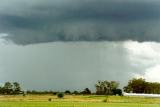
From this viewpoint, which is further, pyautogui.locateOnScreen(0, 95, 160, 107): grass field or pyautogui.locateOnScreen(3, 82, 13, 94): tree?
pyautogui.locateOnScreen(3, 82, 13, 94): tree

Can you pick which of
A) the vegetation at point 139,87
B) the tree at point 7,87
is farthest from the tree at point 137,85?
the tree at point 7,87

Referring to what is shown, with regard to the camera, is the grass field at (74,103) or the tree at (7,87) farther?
the tree at (7,87)

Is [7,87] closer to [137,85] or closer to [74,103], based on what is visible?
[137,85]

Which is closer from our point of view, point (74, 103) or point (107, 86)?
point (74, 103)

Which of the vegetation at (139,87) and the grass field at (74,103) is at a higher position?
the vegetation at (139,87)

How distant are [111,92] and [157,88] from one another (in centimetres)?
3123

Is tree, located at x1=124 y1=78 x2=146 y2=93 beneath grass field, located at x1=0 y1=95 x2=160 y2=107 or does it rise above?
above

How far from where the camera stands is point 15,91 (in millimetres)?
175375

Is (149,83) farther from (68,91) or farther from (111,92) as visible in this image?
(68,91)

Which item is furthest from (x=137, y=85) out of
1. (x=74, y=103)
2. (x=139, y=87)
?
(x=74, y=103)

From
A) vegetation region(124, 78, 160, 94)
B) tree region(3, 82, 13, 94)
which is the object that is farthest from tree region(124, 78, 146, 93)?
tree region(3, 82, 13, 94)

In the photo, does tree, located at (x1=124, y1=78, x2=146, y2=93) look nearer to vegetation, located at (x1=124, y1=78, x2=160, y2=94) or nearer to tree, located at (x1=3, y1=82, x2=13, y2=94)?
vegetation, located at (x1=124, y1=78, x2=160, y2=94)

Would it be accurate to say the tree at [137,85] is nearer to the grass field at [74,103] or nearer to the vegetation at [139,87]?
the vegetation at [139,87]

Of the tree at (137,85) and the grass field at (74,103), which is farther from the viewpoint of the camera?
the tree at (137,85)
